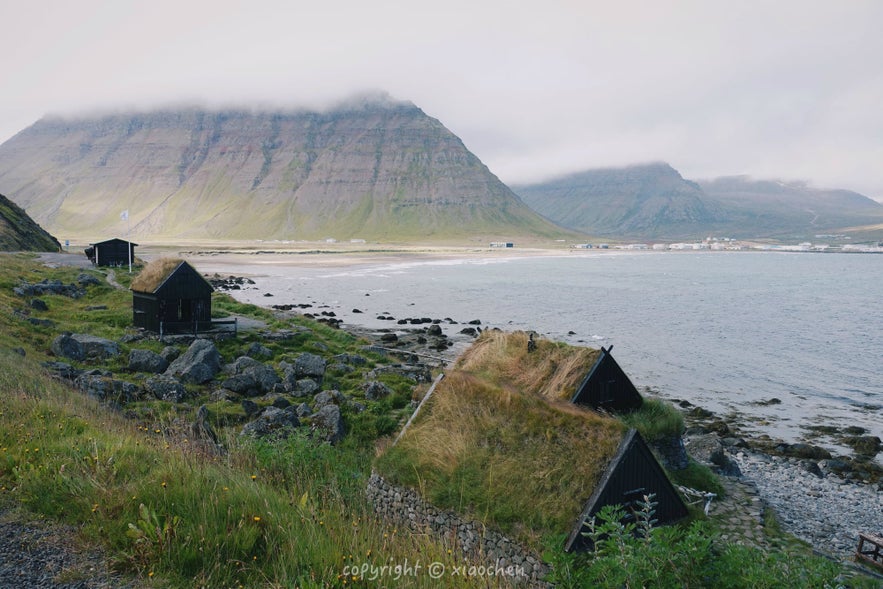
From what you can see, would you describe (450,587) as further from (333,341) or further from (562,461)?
(333,341)

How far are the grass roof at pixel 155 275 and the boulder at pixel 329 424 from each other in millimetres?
17871

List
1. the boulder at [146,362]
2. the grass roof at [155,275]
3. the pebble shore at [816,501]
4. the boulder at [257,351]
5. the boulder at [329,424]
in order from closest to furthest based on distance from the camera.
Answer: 1. the pebble shore at [816,501]
2. the boulder at [329,424]
3. the boulder at [146,362]
4. the boulder at [257,351]
5. the grass roof at [155,275]

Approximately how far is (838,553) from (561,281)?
9267 cm

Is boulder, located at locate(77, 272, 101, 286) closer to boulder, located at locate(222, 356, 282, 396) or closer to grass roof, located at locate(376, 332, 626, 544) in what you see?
boulder, located at locate(222, 356, 282, 396)

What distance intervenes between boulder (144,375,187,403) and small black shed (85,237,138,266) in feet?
160

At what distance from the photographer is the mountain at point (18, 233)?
240ft

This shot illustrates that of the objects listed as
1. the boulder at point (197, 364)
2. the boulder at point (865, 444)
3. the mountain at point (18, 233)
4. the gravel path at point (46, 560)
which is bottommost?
the boulder at point (865, 444)

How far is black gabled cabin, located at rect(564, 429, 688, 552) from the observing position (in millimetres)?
10023

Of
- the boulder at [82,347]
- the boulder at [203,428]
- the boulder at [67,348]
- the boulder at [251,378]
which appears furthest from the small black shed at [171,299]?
the boulder at [203,428]

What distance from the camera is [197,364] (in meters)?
25.6

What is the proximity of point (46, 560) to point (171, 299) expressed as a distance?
3041 cm

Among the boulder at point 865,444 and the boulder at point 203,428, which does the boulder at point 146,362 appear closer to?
the boulder at point 203,428

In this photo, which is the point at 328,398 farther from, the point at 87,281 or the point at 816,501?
the point at 87,281

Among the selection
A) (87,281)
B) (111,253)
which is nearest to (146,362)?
(87,281)
